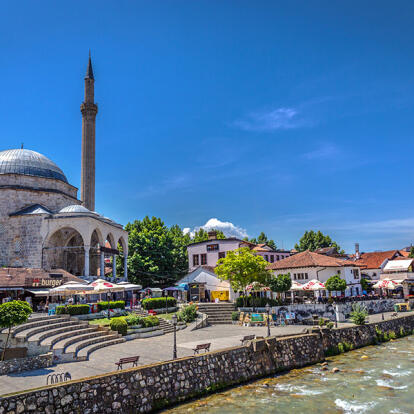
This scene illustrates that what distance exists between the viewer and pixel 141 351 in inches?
682

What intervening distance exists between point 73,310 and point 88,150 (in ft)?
91.7

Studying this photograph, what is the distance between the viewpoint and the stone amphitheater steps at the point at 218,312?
29.2 metres

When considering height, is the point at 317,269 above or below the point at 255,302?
above

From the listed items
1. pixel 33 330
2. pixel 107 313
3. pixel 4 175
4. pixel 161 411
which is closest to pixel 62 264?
A: pixel 4 175

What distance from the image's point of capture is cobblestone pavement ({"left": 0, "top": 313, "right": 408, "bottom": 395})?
12.7m

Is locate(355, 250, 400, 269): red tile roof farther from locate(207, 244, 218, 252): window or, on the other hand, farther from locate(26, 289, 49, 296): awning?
locate(26, 289, 49, 296): awning

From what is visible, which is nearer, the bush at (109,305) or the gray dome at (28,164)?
the bush at (109,305)

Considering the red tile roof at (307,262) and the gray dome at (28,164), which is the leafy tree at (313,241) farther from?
the gray dome at (28,164)

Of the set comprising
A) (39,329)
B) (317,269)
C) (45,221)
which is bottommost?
(39,329)

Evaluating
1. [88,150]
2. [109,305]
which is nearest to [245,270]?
[109,305]

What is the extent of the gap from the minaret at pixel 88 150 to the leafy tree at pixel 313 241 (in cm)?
4193

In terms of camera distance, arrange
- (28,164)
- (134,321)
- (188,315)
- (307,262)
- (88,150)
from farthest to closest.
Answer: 1. (88,150)
2. (28,164)
3. (307,262)
4. (188,315)
5. (134,321)

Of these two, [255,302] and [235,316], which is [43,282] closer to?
[235,316]

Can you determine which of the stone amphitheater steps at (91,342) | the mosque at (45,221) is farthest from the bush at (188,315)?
the mosque at (45,221)
